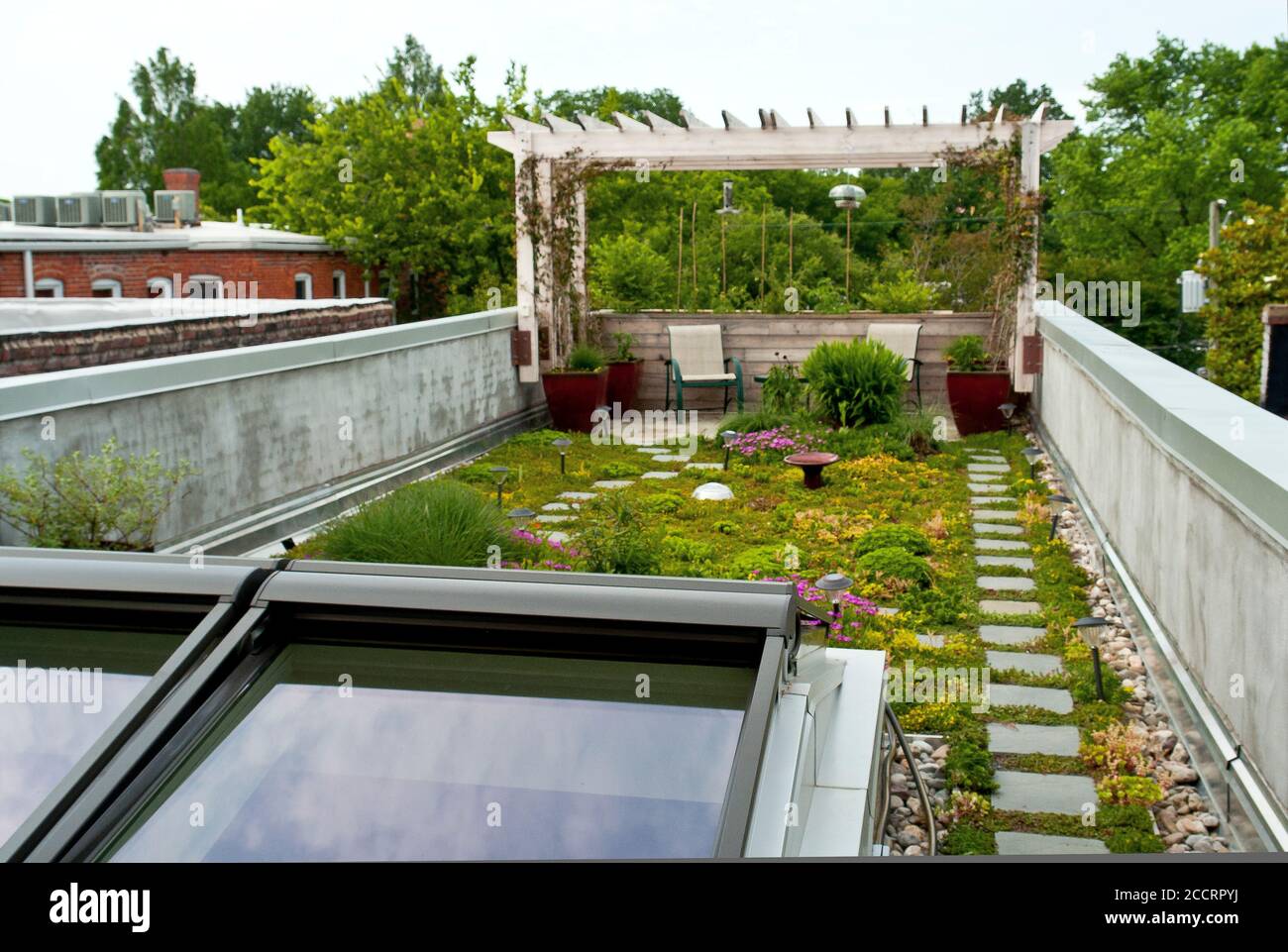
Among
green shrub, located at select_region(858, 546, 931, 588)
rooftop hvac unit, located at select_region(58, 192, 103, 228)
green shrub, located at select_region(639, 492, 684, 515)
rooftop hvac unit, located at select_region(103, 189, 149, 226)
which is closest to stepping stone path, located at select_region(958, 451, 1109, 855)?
green shrub, located at select_region(858, 546, 931, 588)

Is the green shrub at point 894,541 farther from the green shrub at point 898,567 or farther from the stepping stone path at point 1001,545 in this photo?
the stepping stone path at point 1001,545

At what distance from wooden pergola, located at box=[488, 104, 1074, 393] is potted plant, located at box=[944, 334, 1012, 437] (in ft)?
0.62

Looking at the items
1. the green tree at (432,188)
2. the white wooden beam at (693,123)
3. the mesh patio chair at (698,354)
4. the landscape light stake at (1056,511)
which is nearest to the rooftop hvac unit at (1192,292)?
the green tree at (432,188)

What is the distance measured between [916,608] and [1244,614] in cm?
221

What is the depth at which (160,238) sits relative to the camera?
21359mm

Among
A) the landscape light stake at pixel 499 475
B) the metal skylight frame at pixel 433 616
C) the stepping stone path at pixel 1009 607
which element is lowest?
the stepping stone path at pixel 1009 607

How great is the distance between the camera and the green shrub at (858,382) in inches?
405

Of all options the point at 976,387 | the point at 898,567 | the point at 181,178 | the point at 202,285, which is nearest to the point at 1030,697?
the point at 898,567

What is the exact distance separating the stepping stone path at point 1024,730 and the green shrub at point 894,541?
1.01ft

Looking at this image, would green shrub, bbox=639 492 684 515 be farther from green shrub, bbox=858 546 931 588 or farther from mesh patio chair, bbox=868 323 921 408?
mesh patio chair, bbox=868 323 921 408

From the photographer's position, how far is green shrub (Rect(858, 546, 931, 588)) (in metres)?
6.05

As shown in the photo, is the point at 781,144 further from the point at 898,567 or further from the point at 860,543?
the point at 898,567
